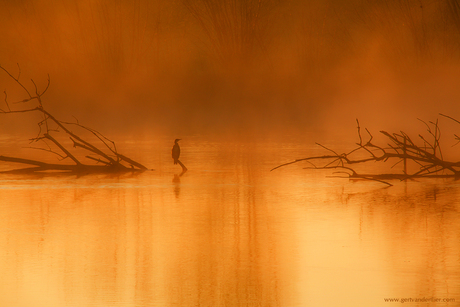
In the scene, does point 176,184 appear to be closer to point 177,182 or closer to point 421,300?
point 177,182

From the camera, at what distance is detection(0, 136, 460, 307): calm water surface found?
11.4ft

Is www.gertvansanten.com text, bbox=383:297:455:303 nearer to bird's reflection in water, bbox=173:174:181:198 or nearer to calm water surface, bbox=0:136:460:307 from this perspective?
calm water surface, bbox=0:136:460:307

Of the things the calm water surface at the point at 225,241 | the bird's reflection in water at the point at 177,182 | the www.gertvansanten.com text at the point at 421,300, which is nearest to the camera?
the www.gertvansanten.com text at the point at 421,300

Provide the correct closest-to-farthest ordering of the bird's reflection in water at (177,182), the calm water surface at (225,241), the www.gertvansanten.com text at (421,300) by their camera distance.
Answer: the www.gertvansanten.com text at (421,300)
the calm water surface at (225,241)
the bird's reflection in water at (177,182)

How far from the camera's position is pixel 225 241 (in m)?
4.55

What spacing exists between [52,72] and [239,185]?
1792 cm

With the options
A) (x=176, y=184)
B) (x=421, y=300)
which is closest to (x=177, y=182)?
(x=176, y=184)

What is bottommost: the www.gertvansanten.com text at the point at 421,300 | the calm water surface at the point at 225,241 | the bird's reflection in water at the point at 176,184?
the www.gertvansanten.com text at the point at 421,300

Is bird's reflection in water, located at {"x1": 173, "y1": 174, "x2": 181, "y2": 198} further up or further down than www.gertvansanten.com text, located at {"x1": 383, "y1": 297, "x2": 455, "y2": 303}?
further up

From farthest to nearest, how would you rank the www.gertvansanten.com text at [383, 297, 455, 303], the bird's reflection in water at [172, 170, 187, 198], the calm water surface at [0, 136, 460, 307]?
the bird's reflection in water at [172, 170, 187, 198] → the calm water surface at [0, 136, 460, 307] → the www.gertvansanten.com text at [383, 297, 455, 303]

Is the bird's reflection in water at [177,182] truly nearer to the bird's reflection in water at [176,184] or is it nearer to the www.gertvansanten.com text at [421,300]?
the bird's reflection in water at [176,184]

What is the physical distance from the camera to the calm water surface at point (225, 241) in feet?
11.4

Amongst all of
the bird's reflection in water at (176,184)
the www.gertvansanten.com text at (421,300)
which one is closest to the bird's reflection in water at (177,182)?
the bird's reflection in water at (176,184)

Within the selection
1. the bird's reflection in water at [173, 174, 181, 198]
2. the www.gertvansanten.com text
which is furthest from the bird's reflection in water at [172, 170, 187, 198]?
the www.gertvansanten.com text
